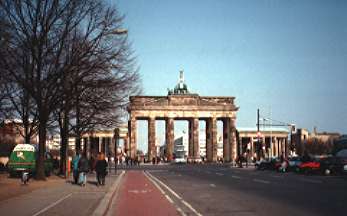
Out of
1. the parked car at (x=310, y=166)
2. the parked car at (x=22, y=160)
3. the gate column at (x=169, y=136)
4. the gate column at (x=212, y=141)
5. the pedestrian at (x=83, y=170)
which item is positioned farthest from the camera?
the gate column at (x=212, y=141)

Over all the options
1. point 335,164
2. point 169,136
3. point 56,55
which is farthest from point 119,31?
point 169,136

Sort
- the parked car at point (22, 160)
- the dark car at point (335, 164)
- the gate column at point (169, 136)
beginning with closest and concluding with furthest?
the parked car at point (22, 160) → the dark car at point (335, 164) → the gate column at point (169, 136)

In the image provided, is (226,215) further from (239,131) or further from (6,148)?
(239,131)

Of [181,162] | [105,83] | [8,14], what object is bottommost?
[181,162]

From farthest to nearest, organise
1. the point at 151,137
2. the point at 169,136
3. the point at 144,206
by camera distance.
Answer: the point at 151,137, the point at 169,136, the point at 144,206

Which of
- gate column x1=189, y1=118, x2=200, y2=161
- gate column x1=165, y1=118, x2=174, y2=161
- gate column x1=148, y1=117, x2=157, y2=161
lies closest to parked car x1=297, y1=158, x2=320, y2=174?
gate column x1=165, y1=118, x2=174, y2=161

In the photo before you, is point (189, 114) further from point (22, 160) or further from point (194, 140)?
point (22, 160)

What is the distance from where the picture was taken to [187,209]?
1838 centimetres

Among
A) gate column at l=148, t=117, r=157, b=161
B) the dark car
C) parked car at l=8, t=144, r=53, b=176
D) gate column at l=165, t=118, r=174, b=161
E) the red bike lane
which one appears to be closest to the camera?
the red bike lane

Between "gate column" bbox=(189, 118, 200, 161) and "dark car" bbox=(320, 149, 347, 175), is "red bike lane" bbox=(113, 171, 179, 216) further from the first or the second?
"gate column" bbox=(189, 118, 200, 161)

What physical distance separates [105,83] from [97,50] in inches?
78.9

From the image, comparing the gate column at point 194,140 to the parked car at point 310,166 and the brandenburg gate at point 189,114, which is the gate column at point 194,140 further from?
the parked car at point 310,166

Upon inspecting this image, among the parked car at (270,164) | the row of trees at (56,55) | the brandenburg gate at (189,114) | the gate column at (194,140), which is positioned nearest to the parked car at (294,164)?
the parked car at (270,164)

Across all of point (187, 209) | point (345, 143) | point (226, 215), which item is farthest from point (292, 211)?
point (345, 143)
